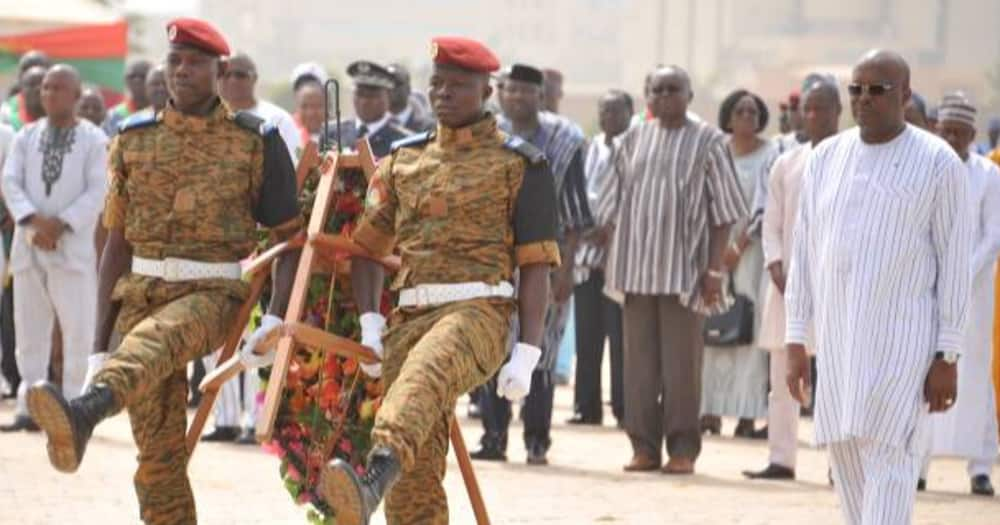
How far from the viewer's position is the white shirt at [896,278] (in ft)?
33.4

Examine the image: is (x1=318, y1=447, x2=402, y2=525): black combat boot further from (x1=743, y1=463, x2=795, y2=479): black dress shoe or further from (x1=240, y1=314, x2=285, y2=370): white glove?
(x1=743, y1=463, x2=795, y2=479): black dress shoe

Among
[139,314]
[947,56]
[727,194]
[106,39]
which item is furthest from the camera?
[947,56]

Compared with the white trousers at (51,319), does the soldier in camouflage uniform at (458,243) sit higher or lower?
higher

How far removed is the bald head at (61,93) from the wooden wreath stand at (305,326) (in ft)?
19.5

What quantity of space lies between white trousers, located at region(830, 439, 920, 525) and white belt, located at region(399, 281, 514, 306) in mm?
→ 1440

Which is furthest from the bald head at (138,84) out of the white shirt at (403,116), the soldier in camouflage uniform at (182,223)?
the soldier in camouflage uniform at (182,223)

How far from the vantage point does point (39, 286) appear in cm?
1753

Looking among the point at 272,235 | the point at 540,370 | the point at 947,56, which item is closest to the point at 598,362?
the point at 540,370

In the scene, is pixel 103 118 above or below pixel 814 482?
above

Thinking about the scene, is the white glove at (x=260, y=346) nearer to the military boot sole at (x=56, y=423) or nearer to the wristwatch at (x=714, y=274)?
the military boot sole at (x=56, y=423)

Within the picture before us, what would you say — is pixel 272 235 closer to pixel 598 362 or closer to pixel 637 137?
pixel 637 137

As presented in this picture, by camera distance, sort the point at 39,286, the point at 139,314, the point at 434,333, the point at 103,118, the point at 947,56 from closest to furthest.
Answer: the point at 434,333 → the point at 139,314 → the point at 39,286 → the point at 103,118 → the point at 947,56

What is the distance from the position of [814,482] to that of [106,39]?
14378 mm

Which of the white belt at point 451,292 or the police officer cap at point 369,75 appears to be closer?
the white belt at point 451,292
